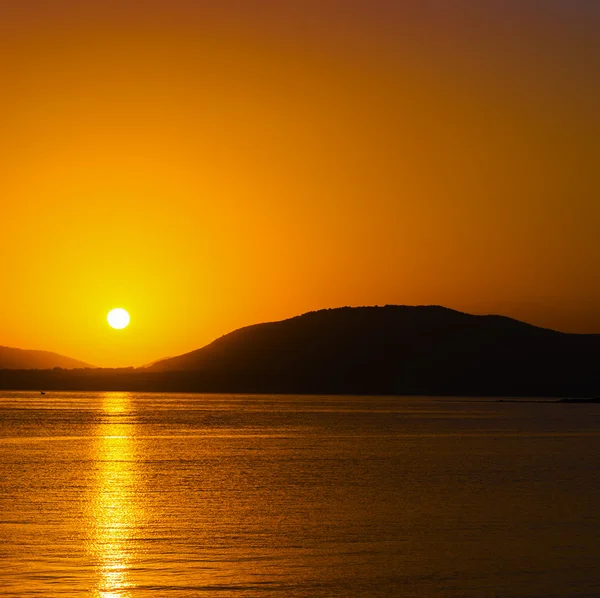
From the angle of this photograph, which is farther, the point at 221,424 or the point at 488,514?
the point at 221,424

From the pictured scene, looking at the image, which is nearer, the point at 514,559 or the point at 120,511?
the point at 514,559

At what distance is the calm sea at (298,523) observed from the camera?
83.1 ft

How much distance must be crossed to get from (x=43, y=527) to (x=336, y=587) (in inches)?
496

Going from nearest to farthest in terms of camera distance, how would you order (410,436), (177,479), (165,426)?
(177,479) < (410,436) < (165,426)

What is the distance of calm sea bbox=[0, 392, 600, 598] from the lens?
25344 mm

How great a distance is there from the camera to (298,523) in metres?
35.5

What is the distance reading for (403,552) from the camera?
29.6m

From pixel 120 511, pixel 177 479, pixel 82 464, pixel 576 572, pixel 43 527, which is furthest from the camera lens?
pixel 82 464

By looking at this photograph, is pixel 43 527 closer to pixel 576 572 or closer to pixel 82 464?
pixel 576 572

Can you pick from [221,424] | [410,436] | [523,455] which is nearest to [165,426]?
[221,424]

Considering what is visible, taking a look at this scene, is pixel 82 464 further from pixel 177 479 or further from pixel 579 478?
pixel 579 478

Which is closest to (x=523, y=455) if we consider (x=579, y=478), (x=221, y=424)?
(x=579, y=478)

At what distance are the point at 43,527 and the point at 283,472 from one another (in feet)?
74.9

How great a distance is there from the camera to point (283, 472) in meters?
55.3
